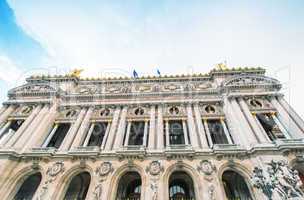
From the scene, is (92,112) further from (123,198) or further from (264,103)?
(264,103)

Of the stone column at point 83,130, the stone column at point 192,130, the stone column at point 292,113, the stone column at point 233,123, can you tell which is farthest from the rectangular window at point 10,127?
the stone column at point 292,113

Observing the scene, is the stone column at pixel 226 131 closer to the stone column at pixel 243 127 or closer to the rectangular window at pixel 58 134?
the stone column at pixel 243 127

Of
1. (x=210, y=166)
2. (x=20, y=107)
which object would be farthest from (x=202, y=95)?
(x=20, y=107)

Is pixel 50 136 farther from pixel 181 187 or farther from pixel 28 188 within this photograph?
pixel 181 187

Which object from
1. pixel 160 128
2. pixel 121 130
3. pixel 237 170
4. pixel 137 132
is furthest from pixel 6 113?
pixel 237 170

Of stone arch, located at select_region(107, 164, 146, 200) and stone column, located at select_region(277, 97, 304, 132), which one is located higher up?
stone column, located at select_region(277, 97, 304, 132)

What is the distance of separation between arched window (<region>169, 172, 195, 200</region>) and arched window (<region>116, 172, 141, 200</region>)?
3.24 meters

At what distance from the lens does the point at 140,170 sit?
50.7ft

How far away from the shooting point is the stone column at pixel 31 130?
18.0 metres

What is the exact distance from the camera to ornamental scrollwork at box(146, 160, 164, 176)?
48.8ft

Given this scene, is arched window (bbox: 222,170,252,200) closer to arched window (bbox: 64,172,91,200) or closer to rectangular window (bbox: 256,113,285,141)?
rectangular window (bbox: 256,113,285,141)

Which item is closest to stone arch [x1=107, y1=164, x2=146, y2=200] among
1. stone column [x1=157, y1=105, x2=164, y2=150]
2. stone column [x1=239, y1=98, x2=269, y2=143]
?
stone column [x1=157, y1=105, x2=164, y2=150]

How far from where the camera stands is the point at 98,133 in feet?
69.2

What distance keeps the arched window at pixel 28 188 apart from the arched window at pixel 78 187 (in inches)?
136
